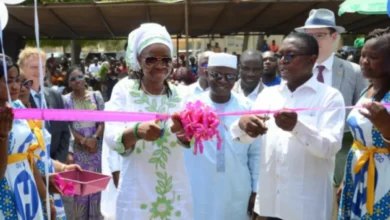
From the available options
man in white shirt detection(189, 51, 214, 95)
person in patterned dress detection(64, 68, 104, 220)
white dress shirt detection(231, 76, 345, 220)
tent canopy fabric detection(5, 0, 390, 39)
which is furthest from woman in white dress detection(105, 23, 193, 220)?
tent canopy fabric detection(5, 0, 390, 39)

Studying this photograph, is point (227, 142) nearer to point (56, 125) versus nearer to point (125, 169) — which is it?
point (125, 169)

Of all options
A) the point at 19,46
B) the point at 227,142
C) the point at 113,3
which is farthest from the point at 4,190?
the point at 19,46

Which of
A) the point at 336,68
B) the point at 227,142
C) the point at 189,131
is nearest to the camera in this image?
the point at 189,131

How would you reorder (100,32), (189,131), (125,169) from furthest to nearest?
(100,32)
(125,169)
(189,131)

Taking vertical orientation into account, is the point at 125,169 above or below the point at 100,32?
below

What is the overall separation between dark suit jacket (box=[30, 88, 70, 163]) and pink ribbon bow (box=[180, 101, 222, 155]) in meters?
2.47

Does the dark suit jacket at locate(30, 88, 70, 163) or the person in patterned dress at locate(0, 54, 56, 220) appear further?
the dark suit jacket at locate(30, 88, 70, 163)

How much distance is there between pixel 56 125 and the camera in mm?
4949

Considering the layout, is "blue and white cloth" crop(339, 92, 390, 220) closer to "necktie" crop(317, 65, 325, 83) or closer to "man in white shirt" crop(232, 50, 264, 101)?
"necktie" crop(317, 65, 325, 83)

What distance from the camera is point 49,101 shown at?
15.8 ft

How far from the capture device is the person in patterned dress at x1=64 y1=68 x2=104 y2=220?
5.88m

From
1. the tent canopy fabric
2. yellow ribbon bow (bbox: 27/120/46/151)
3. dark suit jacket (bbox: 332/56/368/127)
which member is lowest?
yellow ribbon bow (bbox: 27/120/46/151)


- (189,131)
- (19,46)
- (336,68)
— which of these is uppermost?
(19,46)

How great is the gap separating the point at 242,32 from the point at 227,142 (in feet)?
32.3
